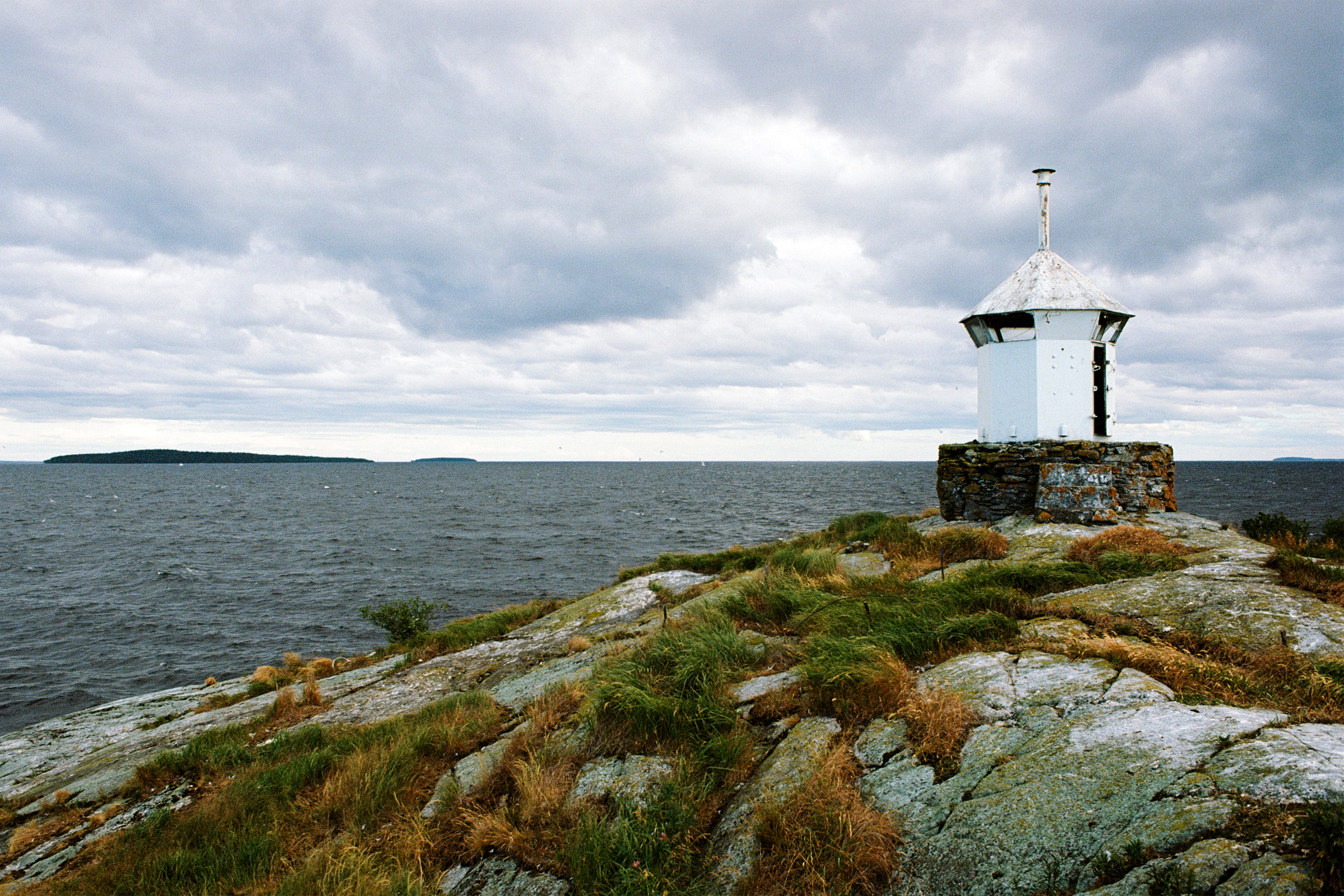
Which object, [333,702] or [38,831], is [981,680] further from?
[38,831]

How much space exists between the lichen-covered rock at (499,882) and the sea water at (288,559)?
18886mm

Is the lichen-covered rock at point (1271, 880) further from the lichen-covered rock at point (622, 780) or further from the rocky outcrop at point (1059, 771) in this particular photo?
the lichen-covered rock at point (622, 780)

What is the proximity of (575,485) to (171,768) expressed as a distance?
121m

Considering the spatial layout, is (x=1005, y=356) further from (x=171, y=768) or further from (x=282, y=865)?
(x=171, y=768)

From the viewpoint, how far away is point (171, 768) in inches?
Answer: 366

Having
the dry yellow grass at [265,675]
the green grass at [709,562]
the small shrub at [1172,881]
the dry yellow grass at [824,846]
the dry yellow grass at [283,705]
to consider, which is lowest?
the dry yellow grass at [265,675]

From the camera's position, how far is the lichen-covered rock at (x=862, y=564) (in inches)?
480

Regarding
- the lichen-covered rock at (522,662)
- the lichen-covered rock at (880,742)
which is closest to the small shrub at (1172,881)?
the lichen-covered rock at (880,742)

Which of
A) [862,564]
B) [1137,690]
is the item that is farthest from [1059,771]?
[862,564]

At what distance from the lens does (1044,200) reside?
15.1m

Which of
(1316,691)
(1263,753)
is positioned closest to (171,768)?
(1263,753)

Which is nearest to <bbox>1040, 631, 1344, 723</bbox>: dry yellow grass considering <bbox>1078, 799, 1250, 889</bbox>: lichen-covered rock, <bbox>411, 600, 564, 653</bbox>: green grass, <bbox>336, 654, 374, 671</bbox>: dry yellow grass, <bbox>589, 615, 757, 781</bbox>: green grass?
<bbox>1078, 799, 1250, 889</bbox>: lichen-covered rock

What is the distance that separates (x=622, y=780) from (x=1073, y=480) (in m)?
11.6

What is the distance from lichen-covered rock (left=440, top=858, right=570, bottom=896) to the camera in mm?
4996
